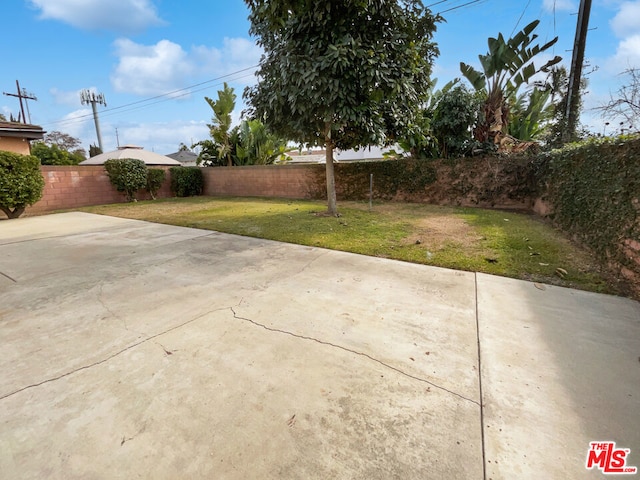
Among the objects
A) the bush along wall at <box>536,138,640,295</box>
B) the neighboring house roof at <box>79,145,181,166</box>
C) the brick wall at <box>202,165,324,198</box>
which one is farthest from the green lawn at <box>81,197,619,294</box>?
the neighboring house roof at <box>79,145,181,166</box>

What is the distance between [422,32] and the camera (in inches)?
260

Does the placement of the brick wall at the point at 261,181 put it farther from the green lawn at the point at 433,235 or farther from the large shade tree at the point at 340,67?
the large shade tree at the point at 340,67

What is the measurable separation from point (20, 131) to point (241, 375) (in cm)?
1425

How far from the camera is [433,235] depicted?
5402 mm

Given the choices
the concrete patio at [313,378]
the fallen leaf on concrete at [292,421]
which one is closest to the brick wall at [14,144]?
the concrete patio at [313,378]

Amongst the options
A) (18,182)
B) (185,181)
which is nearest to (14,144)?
(18,182)

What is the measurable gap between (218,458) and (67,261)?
441 cm

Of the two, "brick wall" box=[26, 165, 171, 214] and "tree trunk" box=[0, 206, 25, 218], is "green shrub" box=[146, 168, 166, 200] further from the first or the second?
"tree trunk" box=[0, 206, 25, 218]

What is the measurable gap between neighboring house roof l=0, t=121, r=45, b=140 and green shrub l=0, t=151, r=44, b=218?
3.14 meters

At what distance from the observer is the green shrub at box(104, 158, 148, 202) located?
1147 cm

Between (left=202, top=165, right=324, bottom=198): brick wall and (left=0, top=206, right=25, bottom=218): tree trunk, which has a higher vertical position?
(left=202, top=165, right=324, bottom=198): brick wall

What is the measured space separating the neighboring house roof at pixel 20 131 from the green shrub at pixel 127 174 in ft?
8.22

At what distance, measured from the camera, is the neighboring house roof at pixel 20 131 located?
10.1 meters

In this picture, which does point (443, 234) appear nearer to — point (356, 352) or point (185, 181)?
point (356, 352)
